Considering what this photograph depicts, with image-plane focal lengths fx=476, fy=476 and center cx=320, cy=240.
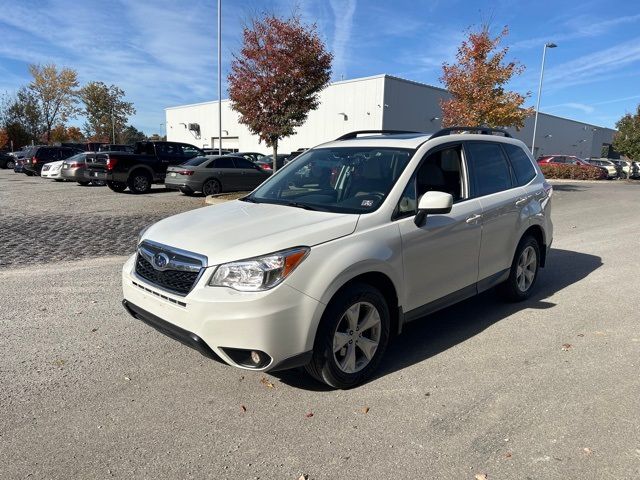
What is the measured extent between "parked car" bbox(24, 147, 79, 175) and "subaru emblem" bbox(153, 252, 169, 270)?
26241 millimetres

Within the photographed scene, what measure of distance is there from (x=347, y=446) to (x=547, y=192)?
4.33 metres

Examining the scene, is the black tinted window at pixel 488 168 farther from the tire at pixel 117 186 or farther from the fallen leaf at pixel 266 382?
the tire at pixel 117 186

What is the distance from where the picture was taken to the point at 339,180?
4.07 m

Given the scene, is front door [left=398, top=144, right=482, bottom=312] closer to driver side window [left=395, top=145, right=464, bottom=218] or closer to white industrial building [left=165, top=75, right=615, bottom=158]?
driver side window [left=395, top=145, right=464, bottom=218]

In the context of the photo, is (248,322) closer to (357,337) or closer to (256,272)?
(256,272)

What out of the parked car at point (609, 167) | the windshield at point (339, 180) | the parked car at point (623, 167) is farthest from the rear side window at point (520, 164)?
the parked car at point (623, 167)

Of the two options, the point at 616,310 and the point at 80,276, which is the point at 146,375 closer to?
the point at 80,276

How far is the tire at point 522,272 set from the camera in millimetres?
5148

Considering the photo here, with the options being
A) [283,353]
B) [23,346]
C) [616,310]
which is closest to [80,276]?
[23,346]

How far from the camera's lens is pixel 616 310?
5137mm

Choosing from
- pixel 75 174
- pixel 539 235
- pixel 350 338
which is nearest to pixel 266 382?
pixel 350 338

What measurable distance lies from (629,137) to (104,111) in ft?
211

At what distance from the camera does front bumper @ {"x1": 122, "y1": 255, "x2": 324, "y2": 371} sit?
2885 mm

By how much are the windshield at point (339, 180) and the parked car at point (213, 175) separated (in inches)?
449
